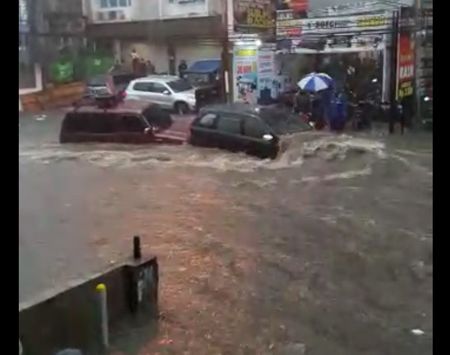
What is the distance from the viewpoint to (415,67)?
396 centimetres

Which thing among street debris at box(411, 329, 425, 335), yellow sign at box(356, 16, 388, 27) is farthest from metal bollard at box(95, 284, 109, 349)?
yellow sign at box(356, 16, 388, 27)

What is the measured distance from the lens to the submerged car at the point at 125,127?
3721 millimetres

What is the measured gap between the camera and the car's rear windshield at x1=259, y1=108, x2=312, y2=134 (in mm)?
3664

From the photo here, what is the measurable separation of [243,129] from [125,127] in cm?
70

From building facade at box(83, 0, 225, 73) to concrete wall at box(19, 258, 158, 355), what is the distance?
151 centimetres

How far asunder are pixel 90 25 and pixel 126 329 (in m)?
1.72

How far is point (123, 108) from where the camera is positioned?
3.68m

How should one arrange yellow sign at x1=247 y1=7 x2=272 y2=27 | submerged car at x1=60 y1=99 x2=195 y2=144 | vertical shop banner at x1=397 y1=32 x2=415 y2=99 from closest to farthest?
submerged car at x1=60 y1=99 x2=195 y2=144
vertical shop banner at x1=397 y1=32 x2=415 y2=99
yellow sign at x1=247 y1=7 x2=272 y2=27

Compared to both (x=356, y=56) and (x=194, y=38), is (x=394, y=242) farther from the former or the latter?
(x=356, y=56)

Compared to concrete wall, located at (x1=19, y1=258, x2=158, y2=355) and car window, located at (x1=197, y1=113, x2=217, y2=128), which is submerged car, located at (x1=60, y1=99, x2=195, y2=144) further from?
concrete wall, located at (x1=19, y1=258, x2=158, y2=355)

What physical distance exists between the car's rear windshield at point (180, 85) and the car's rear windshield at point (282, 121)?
44 cm

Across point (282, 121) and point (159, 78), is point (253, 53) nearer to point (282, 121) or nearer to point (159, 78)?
point (282, 121)

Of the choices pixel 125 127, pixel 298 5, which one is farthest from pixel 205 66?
pixel 298 5
